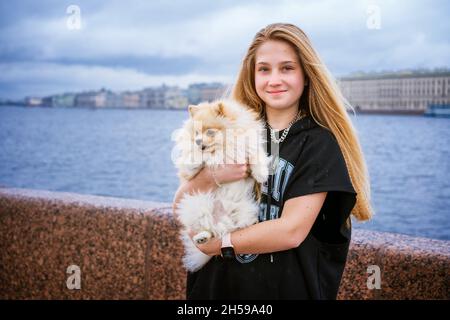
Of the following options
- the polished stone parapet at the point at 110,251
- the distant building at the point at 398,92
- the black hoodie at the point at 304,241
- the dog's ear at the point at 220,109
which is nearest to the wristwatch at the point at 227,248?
the black hoodie at the point at 304,241

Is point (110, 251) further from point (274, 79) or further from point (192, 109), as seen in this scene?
point (274, 79)

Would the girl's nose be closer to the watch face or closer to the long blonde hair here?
the long blonde hair

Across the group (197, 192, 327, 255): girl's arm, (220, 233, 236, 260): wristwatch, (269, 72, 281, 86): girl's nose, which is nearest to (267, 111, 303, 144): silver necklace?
(269, 72, 281, 86): girl's nose

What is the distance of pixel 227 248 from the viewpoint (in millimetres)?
2191

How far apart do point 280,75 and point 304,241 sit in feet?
2.84

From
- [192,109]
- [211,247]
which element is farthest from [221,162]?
[211,247]

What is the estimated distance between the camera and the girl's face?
93.6 inches

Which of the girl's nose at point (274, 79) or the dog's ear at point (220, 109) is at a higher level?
the girl's nose at point (274, 79)

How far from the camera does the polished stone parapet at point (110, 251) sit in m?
3.10

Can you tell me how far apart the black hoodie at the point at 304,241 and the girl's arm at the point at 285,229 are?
0.18 ft

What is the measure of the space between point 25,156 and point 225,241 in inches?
1495

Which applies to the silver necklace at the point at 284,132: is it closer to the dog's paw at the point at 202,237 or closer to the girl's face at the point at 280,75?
the girl's face at the point at 280,75
